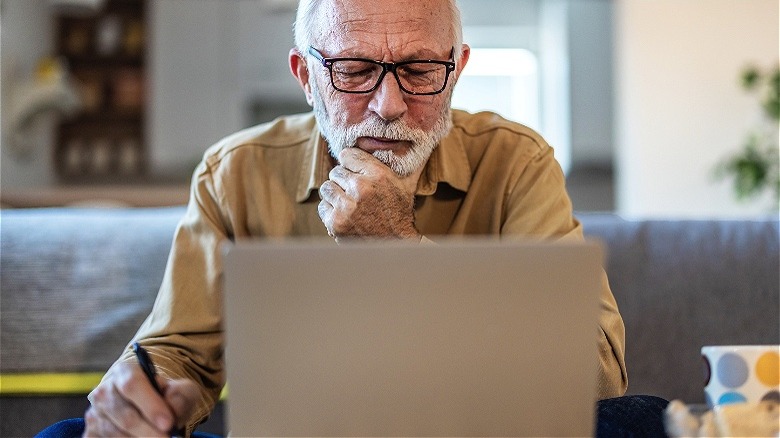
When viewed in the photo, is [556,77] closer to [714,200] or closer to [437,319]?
[714,200]

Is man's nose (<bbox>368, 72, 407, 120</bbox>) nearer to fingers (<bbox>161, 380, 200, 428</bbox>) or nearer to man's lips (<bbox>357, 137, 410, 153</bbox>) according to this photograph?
man's lips (<bbox>357, 137, 410, 153</bbox>)

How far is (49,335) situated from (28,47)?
327cm

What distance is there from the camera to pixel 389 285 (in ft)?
2.16

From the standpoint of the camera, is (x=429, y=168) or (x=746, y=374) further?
(x=429, y=168)

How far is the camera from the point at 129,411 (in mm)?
852

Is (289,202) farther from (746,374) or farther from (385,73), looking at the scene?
(746,374)

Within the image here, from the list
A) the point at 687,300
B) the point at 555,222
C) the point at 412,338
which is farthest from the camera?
the point at 687,300

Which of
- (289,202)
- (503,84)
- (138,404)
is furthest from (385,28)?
(503,84)

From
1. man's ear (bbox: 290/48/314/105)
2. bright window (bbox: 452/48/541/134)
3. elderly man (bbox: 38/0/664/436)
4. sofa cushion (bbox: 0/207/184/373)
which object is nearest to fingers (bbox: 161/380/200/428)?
elderly man (bbox: 38/0/664/436)

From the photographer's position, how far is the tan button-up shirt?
122 cm

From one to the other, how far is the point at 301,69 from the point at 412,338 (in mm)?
786

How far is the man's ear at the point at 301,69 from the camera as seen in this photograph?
1.34 m

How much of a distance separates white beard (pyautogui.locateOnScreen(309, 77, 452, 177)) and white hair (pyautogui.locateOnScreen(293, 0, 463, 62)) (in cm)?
7

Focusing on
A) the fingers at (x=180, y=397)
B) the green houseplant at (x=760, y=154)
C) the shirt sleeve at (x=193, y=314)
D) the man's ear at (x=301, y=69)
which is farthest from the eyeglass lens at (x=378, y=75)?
the green houseplant at (x=760, y=154)
